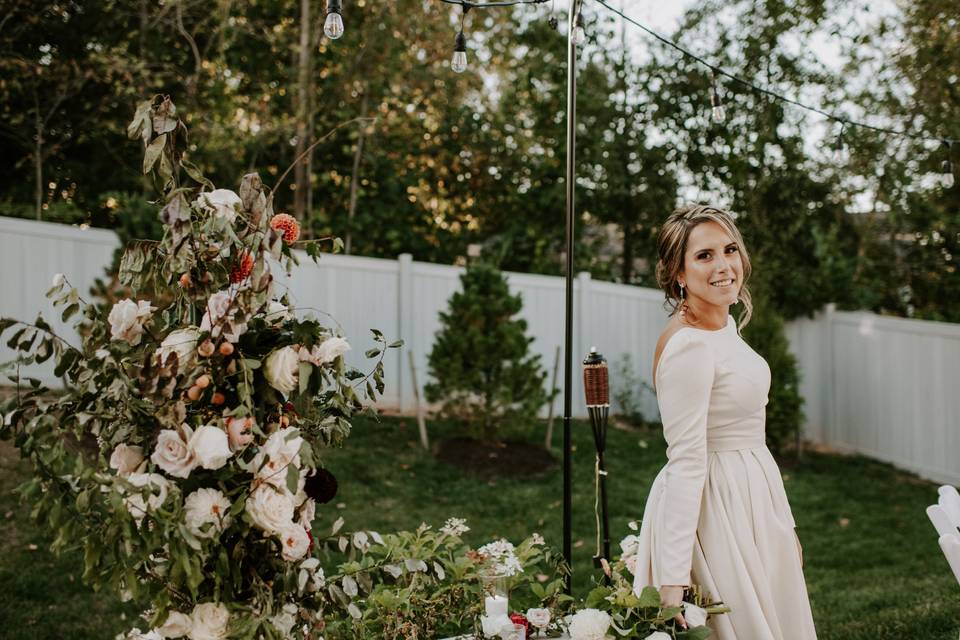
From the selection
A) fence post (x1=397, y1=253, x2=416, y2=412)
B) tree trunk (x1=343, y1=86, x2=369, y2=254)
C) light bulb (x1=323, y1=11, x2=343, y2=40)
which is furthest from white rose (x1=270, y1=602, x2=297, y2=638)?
tree trunk (x1=343, y1=86, x2=369, y2=254)

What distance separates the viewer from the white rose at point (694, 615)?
1.94 metres

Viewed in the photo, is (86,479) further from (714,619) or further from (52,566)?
(52,566)

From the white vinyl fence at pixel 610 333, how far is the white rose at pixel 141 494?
5.47 metres

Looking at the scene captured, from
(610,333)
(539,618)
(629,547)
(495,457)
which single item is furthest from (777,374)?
(539,618)

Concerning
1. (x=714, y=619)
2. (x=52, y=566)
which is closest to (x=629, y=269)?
(x=52, y=566)

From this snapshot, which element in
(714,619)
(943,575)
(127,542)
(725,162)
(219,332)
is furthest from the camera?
(725,162)

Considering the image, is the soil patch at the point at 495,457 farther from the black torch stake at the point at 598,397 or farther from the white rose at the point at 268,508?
the white rose at the point at 268,508

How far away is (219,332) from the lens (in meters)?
1.62

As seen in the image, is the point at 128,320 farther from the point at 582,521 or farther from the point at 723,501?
the point at 582,521

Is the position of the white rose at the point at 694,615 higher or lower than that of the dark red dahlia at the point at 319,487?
lower

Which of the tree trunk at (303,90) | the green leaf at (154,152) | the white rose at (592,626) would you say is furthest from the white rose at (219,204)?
the tree trunk at (303,90)

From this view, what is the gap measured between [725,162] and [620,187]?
4.30 feet

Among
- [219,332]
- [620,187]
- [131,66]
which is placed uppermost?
[131,66]

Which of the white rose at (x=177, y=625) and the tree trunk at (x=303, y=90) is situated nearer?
the white rose at (x=177, y=625)
